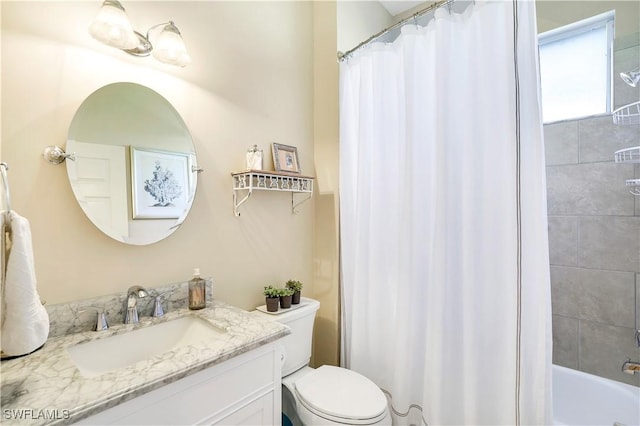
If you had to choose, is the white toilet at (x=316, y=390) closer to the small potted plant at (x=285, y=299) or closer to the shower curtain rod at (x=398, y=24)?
the small potted plant at (x=285, y=299)

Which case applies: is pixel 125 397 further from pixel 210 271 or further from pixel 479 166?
pixel 479 166

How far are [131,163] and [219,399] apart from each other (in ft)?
3.15

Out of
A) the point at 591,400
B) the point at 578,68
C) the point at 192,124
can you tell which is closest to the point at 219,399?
the point at 192,124

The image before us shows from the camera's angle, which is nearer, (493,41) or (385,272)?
(493,41)

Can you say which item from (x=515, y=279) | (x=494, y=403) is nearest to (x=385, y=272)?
(x=515, y=279)

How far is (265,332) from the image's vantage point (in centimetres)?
108

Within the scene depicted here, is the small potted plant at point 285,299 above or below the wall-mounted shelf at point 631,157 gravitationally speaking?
below

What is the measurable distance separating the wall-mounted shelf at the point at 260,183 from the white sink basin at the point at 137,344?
0.60 metres

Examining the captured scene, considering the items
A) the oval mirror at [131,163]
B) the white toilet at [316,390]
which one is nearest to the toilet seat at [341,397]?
the white toilet at [316,390]

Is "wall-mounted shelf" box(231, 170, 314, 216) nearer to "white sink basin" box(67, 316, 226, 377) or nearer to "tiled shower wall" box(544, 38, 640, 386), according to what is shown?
"white sink basin" box(67, 316, 226, 377)

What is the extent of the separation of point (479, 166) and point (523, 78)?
0.37 metres

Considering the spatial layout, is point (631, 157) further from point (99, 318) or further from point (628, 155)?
point (99, 318)

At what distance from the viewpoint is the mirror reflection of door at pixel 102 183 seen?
1096 millimetres

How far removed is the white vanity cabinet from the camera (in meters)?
0.78
